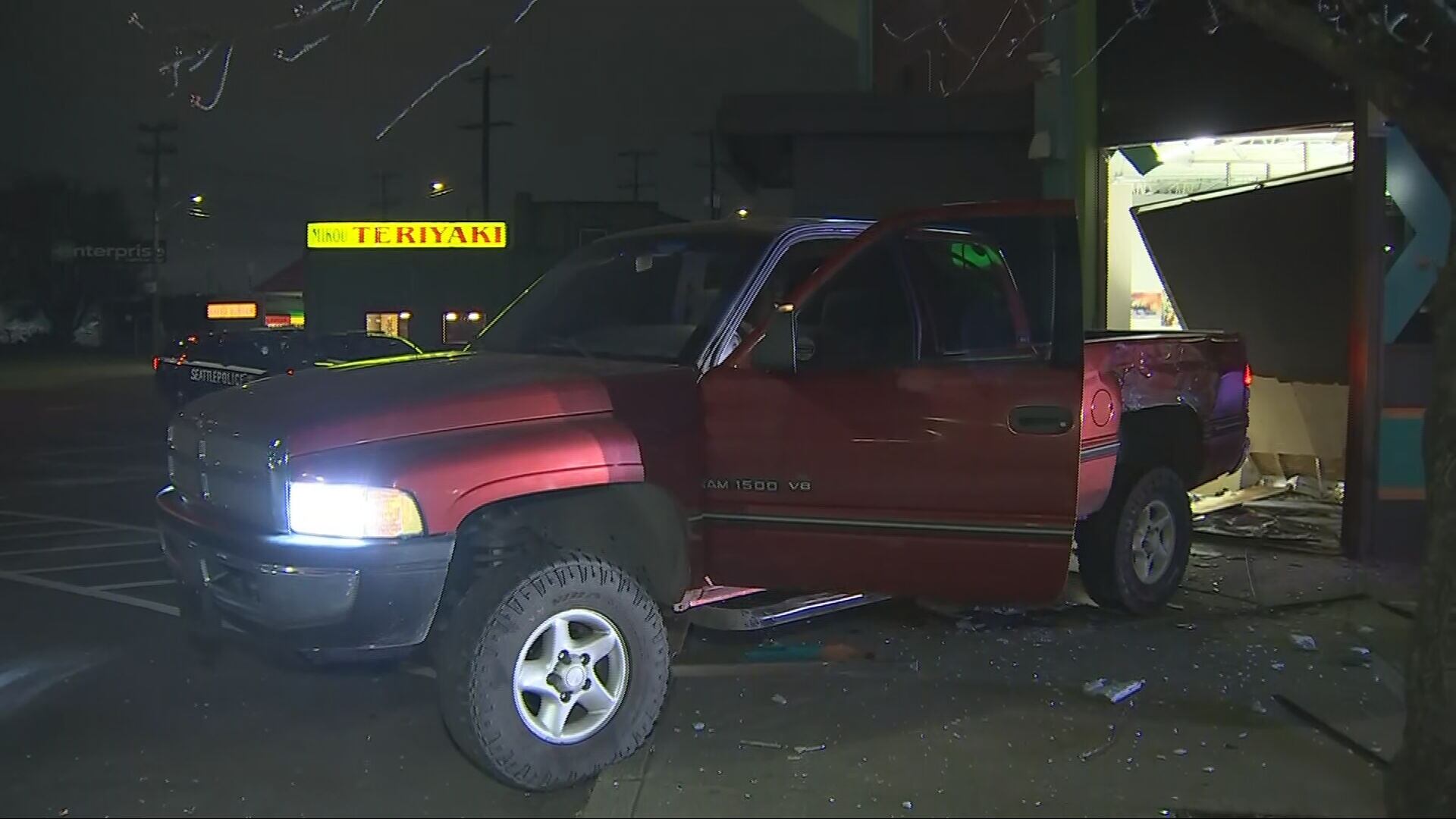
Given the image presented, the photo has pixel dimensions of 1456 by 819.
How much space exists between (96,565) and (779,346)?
605 centimetres

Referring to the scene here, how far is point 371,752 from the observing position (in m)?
5.01

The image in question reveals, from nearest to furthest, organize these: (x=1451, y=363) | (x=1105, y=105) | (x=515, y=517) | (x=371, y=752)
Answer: (x=1451, y=363) < (x=515, y=517) < (x=371, y=752) < (x=1105, y=105)

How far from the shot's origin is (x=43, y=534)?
10000 mm

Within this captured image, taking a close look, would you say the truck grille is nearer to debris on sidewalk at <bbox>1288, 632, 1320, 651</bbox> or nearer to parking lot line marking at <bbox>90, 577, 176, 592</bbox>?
parking lot line marking at <bbox>90, 577, 176, 592</bbox>

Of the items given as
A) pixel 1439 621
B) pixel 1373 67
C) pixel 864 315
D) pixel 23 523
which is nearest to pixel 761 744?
pixel 864 315

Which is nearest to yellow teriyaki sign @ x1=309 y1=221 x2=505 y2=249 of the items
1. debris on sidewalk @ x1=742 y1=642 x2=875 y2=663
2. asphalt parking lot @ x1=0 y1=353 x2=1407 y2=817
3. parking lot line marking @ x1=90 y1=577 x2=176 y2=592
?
parking lot line marking @ x1=90 y1=577 x2=176 y2=592

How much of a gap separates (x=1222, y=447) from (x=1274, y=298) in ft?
13.9

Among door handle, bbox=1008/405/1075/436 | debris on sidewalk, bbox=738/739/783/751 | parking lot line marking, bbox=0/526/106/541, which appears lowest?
debris on sidewalk, bbox=738/739/783/751

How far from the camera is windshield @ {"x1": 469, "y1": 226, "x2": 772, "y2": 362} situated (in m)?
5.46

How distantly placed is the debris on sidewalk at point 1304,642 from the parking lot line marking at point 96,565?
730cm

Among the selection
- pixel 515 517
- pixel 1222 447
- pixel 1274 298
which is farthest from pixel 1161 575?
pixel 1274 298

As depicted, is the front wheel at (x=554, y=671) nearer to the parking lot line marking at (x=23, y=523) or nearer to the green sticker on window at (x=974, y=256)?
the green sticker on window at (x=974, y=256)

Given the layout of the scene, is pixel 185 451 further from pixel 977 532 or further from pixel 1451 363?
pixel 1451 363

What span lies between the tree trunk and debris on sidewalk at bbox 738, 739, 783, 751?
2177 mm
